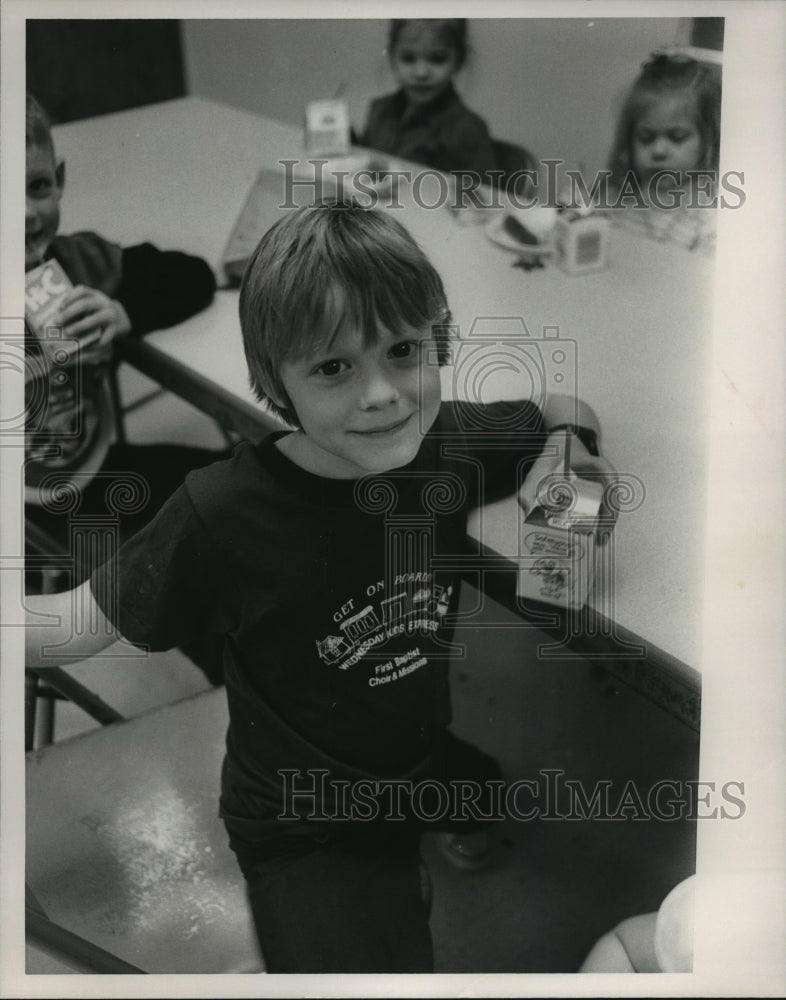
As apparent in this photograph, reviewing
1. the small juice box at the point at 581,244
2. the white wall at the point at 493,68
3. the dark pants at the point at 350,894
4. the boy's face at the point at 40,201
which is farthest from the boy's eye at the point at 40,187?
the dark pants at the point at 350,894

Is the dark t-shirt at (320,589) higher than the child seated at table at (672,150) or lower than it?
lower

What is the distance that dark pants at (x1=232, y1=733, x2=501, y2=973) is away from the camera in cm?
87

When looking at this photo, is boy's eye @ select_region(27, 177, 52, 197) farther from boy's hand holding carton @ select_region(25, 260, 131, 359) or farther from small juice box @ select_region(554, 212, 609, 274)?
small juice box @ select_region(554, 212, 609, 274)

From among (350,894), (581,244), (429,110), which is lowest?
(350,894)

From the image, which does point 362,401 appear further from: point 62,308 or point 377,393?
point 62,308

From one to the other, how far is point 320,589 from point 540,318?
31 cm

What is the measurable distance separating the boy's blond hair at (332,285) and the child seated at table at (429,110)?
5.2 inches

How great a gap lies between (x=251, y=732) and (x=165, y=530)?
0.21 meters

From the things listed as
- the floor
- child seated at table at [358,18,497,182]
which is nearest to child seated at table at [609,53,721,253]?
child seated at table at [358,18,497,182]

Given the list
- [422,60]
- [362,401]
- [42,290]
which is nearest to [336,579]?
[362,401]

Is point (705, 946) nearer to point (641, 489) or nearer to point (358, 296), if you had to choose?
point (641, 489)

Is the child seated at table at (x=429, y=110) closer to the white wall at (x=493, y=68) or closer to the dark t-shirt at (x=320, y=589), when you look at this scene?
the white wall at (x=493, y=68)

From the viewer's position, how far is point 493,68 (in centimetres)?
87

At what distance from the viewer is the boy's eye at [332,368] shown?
2.61 feet
